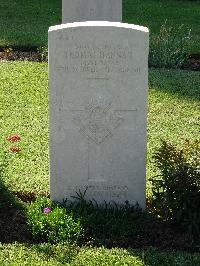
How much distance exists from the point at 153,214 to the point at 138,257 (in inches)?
26.9

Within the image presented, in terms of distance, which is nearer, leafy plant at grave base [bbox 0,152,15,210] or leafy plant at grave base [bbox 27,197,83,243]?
leafy plant at grave base [bbox 27,197,83,243]

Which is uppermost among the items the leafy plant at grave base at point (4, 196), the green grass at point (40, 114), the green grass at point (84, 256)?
the green grass at point (40, 114)

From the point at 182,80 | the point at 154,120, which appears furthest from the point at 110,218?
the point at 182,80

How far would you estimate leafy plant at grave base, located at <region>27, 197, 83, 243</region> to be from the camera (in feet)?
17.6

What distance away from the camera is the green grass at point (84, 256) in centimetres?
507

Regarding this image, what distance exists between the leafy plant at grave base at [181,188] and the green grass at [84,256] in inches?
13.2

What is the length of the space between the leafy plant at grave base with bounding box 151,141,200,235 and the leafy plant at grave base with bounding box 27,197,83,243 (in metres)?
0.74

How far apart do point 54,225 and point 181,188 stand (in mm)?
1031

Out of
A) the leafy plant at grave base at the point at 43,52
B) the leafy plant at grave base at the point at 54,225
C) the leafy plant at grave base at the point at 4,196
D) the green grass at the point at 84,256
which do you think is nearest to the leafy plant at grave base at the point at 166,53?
the leafy plant at grave base at the point at 43,52

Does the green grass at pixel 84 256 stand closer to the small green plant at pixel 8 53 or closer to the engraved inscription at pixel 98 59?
the engraved inscription at pixel 98 59

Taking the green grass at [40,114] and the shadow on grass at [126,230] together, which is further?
the green grass at [40,114]

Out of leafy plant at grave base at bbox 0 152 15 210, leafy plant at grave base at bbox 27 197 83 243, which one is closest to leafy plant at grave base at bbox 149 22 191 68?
leafy plant at grave base at bbox 0 152 15 210

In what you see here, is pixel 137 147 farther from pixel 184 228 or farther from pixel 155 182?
pixel 184 228

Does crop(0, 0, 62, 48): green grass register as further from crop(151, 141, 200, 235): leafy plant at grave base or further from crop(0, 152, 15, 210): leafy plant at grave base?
crop(151, 141, 200, 235): leafy plant at grave base
